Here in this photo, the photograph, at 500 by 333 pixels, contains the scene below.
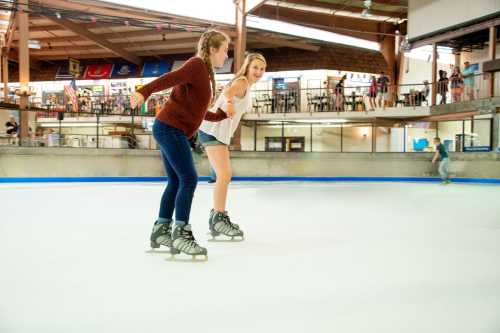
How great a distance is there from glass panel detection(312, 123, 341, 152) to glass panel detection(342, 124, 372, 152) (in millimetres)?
216

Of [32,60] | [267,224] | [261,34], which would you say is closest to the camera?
[267,224]

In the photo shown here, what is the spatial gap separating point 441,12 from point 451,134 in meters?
4.56

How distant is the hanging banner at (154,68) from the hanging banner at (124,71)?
68 cm

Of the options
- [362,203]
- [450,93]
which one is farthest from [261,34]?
[362,203]

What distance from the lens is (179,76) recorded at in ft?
6.77

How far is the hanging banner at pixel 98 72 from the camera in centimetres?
2194

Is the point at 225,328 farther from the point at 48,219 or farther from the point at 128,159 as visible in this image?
the point at 128,159

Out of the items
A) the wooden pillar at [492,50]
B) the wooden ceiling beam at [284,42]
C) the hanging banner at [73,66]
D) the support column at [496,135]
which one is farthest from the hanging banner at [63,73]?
the support column at [496,135]

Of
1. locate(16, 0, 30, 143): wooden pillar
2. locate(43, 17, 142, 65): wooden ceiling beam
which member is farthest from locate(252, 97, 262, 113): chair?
locate(16, 0, 30, 143): wooden pillar

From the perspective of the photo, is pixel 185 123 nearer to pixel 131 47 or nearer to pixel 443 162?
pixel 443 162

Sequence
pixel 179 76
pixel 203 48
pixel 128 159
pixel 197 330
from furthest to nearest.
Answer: pixel 128 159, pixel 203 48, pixel 179 76, pixel 197 330

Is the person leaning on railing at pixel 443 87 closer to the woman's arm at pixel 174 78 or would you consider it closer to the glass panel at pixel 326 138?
the glass panel at pixel 326 138

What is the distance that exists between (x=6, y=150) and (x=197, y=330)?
8796 mm

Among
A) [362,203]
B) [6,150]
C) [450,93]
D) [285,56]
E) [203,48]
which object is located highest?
[285,56]
